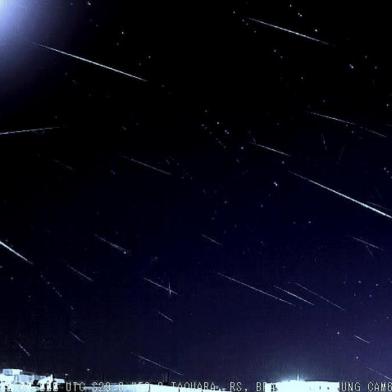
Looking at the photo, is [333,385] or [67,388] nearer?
[67,388]

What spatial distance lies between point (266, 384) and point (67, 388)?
2390 cm

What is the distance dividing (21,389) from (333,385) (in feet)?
118

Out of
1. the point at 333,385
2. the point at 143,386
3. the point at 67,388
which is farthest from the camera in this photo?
the point at 333,385

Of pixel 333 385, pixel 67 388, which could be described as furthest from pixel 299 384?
pixel 67 388

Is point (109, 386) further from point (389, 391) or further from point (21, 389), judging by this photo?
point (389, 391)

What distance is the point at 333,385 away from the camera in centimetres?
6266

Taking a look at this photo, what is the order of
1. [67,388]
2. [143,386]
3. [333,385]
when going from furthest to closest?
1. [333,385]
2. [143,386]
3. [67,388]

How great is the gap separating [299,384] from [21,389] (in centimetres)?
3211

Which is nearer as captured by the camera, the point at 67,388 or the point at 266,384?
the point at 67,388

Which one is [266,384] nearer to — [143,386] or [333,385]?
[333,385]

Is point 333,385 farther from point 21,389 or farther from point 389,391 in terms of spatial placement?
point 21,389

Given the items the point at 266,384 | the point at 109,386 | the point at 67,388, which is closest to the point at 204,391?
the point at 266,384

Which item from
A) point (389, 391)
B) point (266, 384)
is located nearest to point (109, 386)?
point (266, 384)

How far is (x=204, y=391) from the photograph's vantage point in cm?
6469
